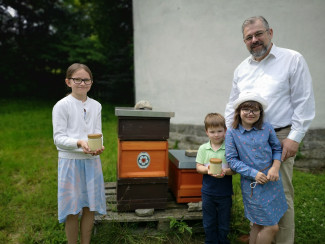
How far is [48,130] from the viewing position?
25.8 feet

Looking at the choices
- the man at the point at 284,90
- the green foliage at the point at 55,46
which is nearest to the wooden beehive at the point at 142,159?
the man at the point at 284,90

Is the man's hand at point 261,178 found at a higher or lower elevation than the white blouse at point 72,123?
lower

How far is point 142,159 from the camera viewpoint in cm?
296

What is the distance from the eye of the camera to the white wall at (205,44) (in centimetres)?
520

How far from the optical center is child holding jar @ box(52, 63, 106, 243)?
92.1 inches

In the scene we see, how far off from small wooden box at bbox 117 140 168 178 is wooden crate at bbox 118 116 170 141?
0.06m

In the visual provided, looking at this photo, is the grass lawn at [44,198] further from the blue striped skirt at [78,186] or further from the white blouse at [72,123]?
the white blouse at [72,123]

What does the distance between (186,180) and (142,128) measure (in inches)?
33.9

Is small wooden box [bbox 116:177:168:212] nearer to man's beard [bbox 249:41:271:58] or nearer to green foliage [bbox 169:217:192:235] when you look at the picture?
green foliage [bbox 169:217:192:235]

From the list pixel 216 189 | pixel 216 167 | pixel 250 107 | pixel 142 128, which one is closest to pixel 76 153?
pixel 142 128

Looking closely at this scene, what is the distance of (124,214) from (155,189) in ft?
1.50

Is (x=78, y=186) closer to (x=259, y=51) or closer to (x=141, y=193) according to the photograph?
(x=141, y=193)

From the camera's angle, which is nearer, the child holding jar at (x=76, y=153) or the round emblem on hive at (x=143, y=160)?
the child holding jar at (x=76, y=153)

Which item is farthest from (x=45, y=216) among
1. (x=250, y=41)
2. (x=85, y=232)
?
(x=250, y=41)
